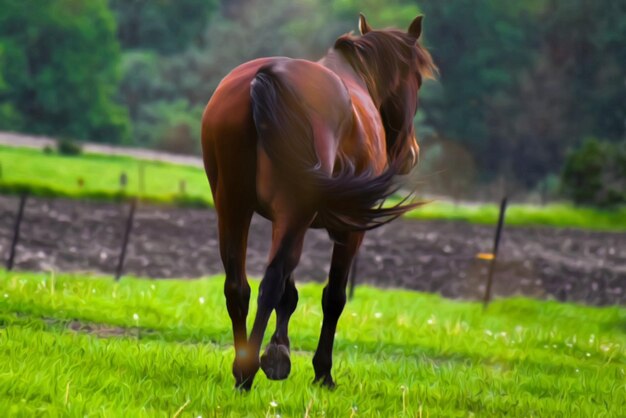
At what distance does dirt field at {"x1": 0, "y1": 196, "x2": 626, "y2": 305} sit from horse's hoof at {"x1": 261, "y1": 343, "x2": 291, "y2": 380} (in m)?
11.7

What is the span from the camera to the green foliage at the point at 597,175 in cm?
4181

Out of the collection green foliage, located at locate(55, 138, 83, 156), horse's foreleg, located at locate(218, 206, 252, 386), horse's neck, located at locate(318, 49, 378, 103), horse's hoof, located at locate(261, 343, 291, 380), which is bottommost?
green foliage, located at locate(55, 138, 83, 156)

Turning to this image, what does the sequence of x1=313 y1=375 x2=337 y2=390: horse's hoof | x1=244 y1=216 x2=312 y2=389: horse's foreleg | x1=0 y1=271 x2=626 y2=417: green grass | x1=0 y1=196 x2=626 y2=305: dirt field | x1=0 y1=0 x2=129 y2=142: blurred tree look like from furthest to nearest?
x1=0 y1=0 x2=129 y2=142: blurred tree < x1=0 y1=196 x2=626 y2=305: dirt field < x1=313 y1=375 x2=337 y2=390: horse's hoof < x1=244 y1=216 x2=312 y2=389: horse's foreleg < x1=0 y1=271 x2=626 y2=417: green grass

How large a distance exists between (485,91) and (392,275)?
47057mm

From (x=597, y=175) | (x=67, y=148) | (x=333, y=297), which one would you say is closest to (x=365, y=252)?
(x=333, y=297)

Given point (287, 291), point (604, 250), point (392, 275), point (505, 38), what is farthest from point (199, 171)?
point (287, 291)

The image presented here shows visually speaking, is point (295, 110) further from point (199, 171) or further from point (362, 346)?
point (199, 171)

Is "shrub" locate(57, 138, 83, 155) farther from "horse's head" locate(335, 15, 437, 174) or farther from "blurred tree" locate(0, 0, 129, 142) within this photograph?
"horse's head" locate(335, 15, 437, 174)

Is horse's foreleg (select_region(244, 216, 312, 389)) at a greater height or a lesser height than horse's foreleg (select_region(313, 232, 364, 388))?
greater

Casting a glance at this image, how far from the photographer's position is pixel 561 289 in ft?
71.7

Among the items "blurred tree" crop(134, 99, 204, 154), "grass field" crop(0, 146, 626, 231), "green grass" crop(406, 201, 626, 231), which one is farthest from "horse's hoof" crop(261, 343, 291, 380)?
"blurred tree" crop(134, 99, 204, 154)

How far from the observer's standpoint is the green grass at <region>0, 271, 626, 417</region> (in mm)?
7070

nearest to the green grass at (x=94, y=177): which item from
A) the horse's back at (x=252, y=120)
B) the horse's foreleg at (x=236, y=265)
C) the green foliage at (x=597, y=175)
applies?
the green foliage at (x=597, y=175)

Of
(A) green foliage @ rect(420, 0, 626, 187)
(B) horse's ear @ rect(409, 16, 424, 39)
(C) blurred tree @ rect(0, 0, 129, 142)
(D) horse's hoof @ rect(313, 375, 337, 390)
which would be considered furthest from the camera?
(A) green foliage @ rect(420, 0, 626, 187)
